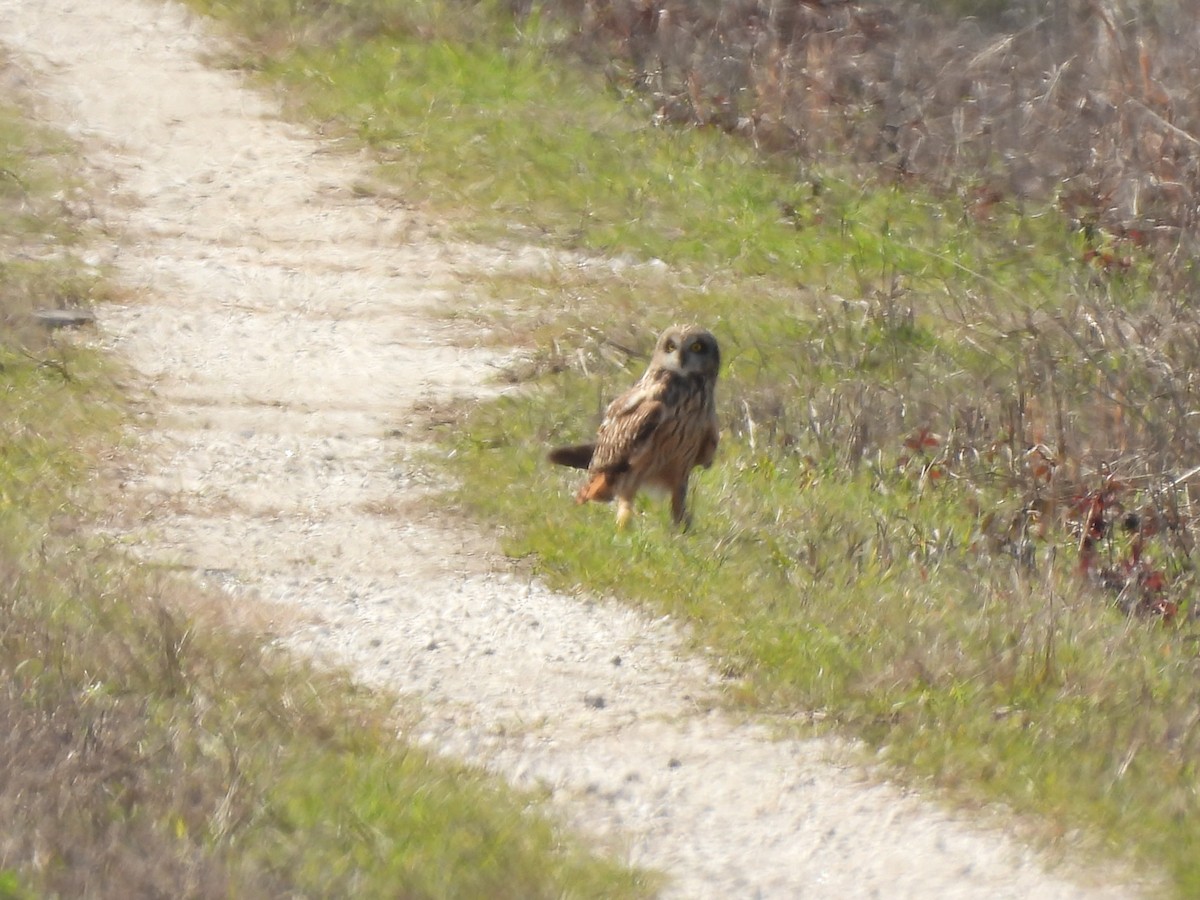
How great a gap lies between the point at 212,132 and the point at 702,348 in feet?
25.0

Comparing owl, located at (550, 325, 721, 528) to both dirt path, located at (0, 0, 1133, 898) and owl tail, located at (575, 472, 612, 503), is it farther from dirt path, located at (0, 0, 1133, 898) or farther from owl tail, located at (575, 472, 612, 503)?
dirt path, located at (0, 0, 1133, 898)

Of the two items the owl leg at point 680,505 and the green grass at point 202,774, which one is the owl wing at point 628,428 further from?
the green grass at point 202,774

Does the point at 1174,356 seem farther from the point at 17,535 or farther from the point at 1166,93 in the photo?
the point at 17,535

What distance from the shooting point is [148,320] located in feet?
38.5

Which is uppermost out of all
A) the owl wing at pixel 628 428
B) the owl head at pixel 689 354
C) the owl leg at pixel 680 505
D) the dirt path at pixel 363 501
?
the owl head at pixel 689 354

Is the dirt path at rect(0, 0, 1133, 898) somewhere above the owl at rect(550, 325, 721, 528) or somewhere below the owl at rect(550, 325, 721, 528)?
below

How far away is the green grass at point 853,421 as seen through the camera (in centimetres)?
683

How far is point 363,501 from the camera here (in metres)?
9.23

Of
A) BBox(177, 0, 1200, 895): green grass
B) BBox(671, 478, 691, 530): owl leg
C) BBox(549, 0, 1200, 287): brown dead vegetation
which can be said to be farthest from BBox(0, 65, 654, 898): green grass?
BBox(549, 0, 1200, 287): brown dead vegetation

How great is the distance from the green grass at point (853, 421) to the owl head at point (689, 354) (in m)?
0.72

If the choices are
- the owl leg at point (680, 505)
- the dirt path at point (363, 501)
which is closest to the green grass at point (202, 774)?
the dirt path at point (363, 501)

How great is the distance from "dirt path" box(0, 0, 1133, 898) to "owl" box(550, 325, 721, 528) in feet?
2.15

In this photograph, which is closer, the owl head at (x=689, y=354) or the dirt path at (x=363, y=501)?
the dirt path at (x=363, y=501)

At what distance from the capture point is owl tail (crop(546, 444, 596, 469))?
8.82 metres
